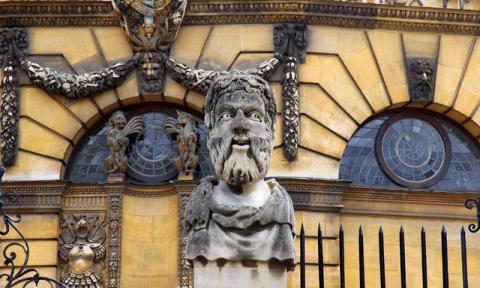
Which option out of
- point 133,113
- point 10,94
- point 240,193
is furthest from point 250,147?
point 133,113

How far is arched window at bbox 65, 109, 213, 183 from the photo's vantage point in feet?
81.4

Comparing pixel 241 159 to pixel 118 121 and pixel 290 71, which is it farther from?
pixel 118 121

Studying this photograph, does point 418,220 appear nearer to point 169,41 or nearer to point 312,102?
point 312,102

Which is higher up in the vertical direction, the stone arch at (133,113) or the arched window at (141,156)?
the stone arch at (133,113)

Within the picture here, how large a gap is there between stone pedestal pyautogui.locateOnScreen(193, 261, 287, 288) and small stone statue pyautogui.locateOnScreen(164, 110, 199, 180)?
13.5m

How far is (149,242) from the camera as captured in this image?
80.3 feet

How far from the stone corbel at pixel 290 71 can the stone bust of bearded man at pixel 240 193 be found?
13028mm

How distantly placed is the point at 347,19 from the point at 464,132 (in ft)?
10.3

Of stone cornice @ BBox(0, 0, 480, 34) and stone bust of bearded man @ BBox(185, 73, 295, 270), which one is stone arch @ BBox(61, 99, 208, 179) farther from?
stone bust of bearded man @ BBox(185, 73, 295, 270)

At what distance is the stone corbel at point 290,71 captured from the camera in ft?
79.6

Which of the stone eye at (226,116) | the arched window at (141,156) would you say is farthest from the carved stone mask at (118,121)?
the stone eye at (226,116)

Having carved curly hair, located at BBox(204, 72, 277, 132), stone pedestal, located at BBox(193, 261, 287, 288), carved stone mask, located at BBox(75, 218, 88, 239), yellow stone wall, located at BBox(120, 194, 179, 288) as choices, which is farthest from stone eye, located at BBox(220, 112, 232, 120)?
carved stone mask, located at BBox(75, 218, 88, 239)

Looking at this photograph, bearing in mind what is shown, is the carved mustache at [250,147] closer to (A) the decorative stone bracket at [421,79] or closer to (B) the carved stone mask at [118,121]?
(B) the carved stone mask at [118,121]

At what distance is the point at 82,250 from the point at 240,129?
13392 mm
